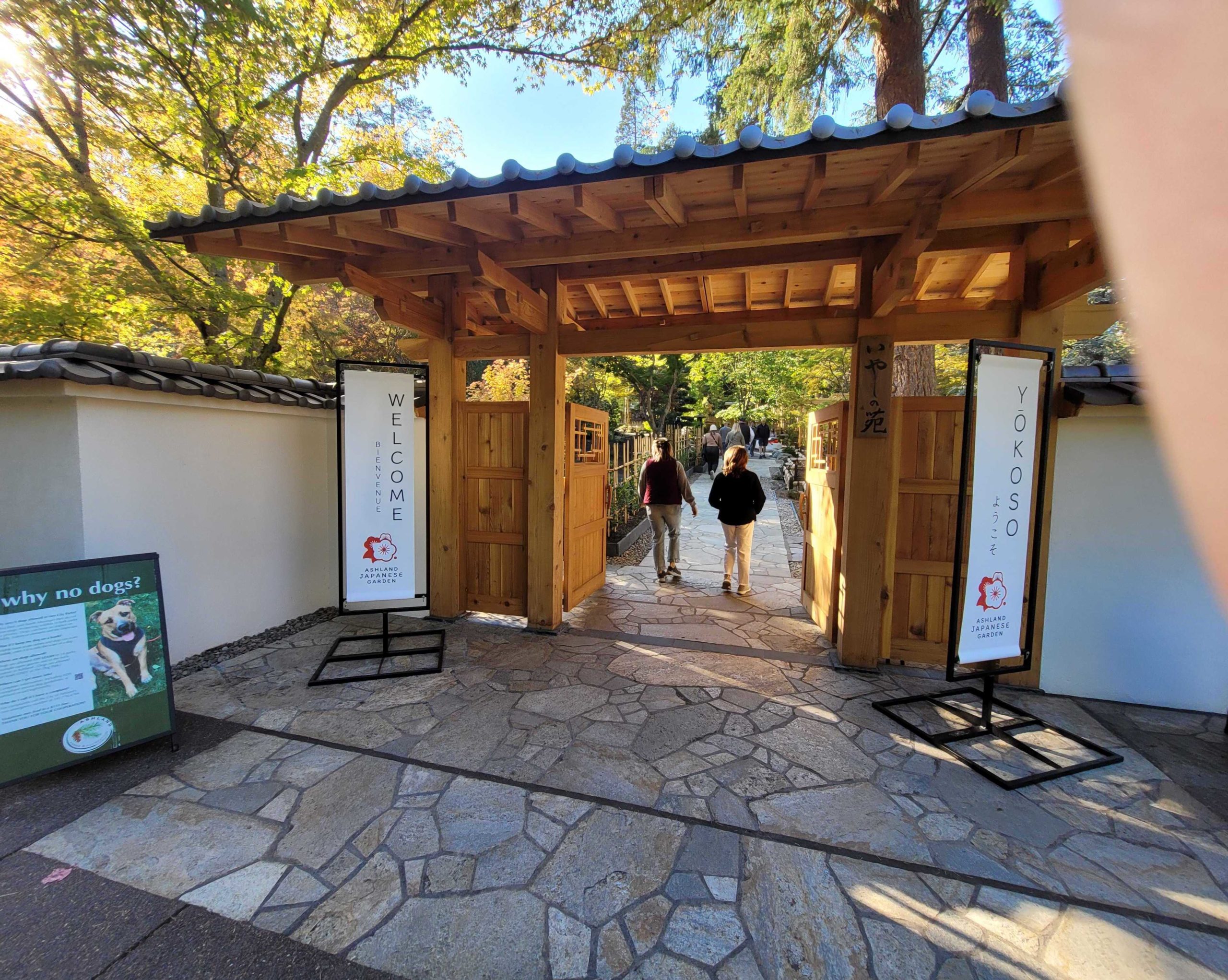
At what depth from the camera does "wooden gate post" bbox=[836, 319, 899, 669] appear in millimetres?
3812

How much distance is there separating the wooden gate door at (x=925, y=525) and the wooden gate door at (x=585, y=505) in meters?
2.97

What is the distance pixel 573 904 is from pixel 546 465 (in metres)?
3.31

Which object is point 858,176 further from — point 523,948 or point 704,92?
point 704,92

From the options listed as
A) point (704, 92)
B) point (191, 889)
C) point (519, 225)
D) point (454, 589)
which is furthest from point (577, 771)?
point (704, 92)

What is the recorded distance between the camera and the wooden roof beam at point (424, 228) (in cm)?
315

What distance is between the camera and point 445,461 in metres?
4.94

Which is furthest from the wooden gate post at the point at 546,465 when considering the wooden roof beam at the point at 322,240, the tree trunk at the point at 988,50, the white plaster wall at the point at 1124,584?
the tree trunk at the point at 988,50

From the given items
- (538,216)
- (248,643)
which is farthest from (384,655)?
(538,216)

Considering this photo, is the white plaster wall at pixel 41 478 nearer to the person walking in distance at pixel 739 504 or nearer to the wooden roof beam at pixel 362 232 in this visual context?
the wooden roof beam at pixel 362 232

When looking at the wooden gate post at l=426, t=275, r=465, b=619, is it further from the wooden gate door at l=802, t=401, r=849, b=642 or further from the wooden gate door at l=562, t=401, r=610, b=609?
the wooden gate door at l=802, t=401, r=849, b=642

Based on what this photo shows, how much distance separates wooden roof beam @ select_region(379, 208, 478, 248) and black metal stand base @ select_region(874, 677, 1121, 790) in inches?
174

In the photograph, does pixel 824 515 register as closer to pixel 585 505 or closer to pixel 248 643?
pixel 585 505

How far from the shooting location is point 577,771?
2699mm

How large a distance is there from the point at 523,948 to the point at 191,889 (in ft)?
4.41
